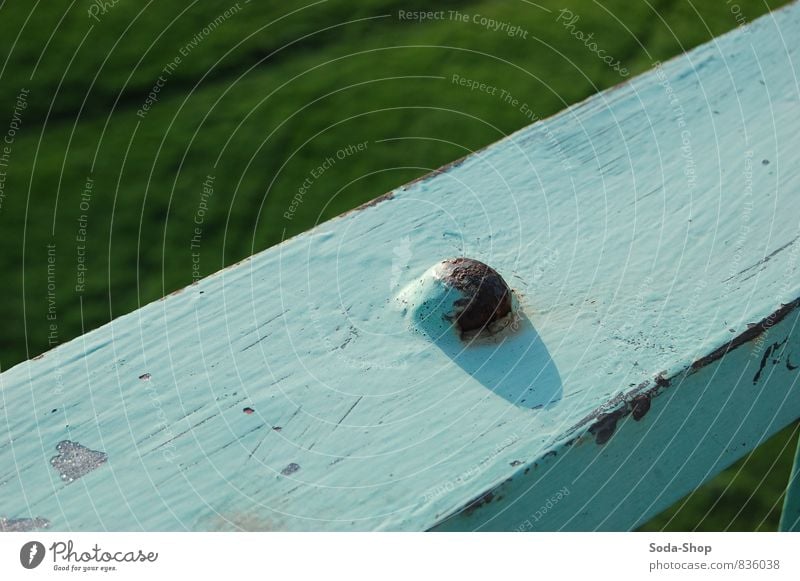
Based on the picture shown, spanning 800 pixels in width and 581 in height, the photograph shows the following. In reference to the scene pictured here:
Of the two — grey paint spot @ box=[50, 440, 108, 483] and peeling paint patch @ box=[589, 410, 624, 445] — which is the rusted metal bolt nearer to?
peeling paint patch @ box=[589, 410, 624, 445]

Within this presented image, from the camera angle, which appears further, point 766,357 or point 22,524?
point 766,357

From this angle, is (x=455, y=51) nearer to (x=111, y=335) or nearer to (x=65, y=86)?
(x=65, y=86)

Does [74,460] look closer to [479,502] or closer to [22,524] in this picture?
[22,524]

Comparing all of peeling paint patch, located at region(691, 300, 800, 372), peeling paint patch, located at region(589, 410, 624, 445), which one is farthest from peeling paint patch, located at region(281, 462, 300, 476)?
peeling paint patch, located at region(691, 300, 800, 372)

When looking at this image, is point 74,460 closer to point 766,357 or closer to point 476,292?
point 476,292

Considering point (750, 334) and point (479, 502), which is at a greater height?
point (750, 334)

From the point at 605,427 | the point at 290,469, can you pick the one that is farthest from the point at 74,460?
the point at 605,427
